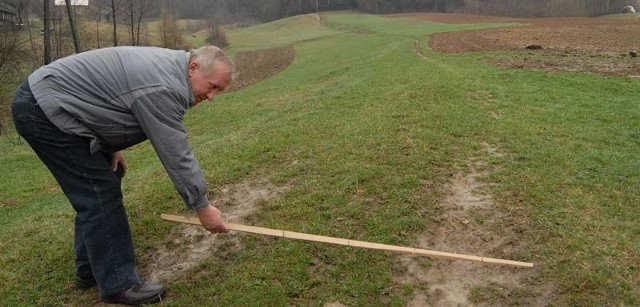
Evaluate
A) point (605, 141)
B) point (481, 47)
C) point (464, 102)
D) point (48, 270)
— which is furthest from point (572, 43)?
point (48, 270)

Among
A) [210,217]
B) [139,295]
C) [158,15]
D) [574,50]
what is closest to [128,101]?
[210,217]

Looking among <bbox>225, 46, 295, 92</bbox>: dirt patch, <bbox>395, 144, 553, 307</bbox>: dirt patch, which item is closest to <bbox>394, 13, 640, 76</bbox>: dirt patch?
<bbox>225, 46, 295, 92</bbox>: dirt patch

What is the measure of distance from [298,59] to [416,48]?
1130 cm

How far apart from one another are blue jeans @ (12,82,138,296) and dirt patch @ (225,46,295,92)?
76.5 feet

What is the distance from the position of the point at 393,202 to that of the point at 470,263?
1396mm

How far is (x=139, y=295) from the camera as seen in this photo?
4.37 meters

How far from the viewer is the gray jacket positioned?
3609 millimetres

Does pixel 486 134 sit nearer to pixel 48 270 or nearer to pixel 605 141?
pixel 605 141

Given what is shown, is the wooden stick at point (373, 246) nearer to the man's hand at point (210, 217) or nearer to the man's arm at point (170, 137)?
A: the man's hand at point (210, 217)

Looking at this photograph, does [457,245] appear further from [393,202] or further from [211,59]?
[211,59]

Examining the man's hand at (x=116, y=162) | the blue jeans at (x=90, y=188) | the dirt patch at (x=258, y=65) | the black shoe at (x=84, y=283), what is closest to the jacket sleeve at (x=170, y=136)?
the blue jeans at (x=90, y=188)

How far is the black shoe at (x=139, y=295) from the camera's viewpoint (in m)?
4.33

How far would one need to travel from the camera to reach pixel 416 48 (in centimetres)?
2786

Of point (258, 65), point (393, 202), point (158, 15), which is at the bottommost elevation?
point (393, 202)
